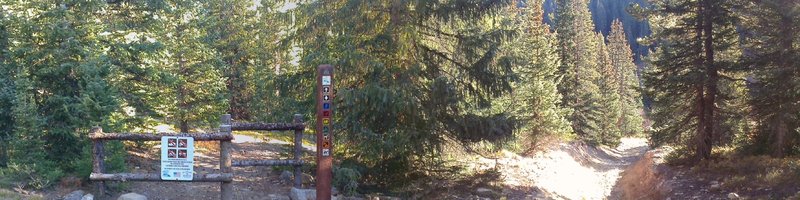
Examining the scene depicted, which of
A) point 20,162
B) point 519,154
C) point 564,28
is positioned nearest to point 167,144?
point 20,162

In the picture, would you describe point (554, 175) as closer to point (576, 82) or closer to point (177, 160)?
point (177, 160)

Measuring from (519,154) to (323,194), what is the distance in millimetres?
16261

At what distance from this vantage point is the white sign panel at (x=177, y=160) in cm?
862

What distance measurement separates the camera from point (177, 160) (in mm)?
8664

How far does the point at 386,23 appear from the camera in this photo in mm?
12539

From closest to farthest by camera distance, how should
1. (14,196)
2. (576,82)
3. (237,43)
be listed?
(14,196) → (237,43) → (576,82)

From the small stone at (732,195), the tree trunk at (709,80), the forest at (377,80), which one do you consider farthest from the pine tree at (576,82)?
the small stone at (732,195)

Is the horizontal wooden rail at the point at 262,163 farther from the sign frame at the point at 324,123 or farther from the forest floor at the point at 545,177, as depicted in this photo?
the forest floor at the point at 545,177

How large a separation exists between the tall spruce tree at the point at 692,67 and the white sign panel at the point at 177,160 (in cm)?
1322

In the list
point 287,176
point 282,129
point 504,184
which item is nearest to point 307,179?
point 287,176

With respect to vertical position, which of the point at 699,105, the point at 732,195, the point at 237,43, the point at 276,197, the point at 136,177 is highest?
the point at 237,43

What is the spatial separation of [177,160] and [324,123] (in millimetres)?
2367

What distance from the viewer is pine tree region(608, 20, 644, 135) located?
201 ft

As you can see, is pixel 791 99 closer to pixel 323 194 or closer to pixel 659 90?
pixel 659 90
